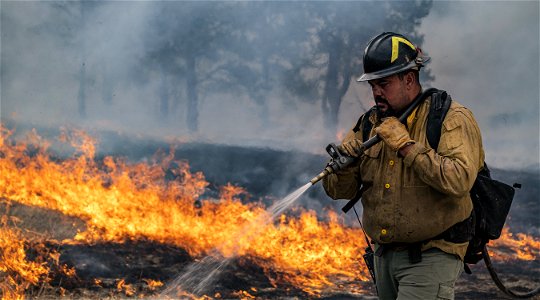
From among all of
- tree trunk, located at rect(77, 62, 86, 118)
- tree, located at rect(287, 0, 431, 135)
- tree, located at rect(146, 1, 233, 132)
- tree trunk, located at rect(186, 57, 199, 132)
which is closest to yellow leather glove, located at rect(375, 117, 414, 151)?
tree, located at rect(146, 1, 233, 132)

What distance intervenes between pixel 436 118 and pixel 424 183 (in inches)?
13.8

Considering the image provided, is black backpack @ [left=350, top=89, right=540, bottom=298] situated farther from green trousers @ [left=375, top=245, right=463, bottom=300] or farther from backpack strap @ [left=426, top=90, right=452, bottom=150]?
green trousers @ [left=375, top=245, right=463, bottom=300]

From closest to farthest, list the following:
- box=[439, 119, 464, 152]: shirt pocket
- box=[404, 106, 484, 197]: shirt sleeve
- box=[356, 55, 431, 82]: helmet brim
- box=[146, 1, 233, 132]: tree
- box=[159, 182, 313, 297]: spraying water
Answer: box=[404, 106, 484, 197]: shirt sleeve, box=[439, 119, 464, 152]: shirt pocket, box=[356, 55, 431, 82]: helmet brim, box=[159, 182, 313, 297]: spraying water, box=[146, 1, 233, 132]: tree

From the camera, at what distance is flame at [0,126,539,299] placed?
734 centimetres

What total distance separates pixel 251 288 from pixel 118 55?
9118 mm

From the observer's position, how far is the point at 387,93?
9.32 ft

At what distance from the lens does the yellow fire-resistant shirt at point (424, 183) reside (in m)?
2.48

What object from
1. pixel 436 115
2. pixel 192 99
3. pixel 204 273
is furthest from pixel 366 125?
pixel 192 99

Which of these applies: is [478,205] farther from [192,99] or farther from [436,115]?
[192,99]

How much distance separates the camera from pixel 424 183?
104 inches

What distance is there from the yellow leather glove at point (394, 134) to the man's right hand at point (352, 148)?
0.21 m

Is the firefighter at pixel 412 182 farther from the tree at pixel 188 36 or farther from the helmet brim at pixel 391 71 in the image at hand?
the tree at pixel 188 36

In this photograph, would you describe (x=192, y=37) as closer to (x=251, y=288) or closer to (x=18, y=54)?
(x=18, y=54)

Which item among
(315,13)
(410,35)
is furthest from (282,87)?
(410,35)
